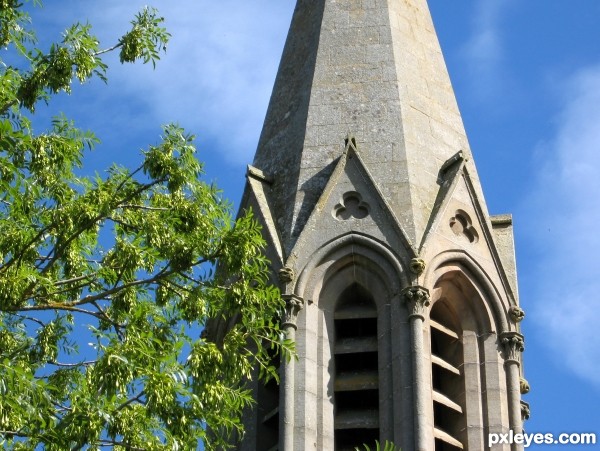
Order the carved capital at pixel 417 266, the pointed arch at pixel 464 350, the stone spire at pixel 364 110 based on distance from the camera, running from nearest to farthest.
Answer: the pointed arch at pixel 464 350 → the carved capital at pixel 417 266 → the stone spire at pixel 364 110

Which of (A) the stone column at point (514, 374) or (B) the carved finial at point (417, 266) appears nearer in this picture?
(A) the stone column at point (514, 374)

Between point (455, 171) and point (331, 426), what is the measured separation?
603cm

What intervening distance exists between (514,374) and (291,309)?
3.82 metres

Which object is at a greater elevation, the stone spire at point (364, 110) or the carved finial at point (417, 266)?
the stone spire at point (364, 110)

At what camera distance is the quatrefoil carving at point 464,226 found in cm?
3244

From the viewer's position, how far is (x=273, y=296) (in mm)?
23641

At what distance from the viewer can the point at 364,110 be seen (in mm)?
33938

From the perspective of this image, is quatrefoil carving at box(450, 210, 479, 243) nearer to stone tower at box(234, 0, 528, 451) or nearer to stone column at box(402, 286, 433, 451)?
stone tower at box(234, 0, 528, 451)

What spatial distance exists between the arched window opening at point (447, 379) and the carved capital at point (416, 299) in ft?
1.72

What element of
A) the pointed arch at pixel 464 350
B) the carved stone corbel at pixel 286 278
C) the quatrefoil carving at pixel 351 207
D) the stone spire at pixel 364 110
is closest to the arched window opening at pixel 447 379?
the pointed arch at pixel 464 350

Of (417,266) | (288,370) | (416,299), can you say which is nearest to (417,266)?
(417,266)

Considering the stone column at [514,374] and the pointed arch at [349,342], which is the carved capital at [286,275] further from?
the stone column at [514,374]

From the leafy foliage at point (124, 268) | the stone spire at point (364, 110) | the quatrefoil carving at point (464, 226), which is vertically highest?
the stone spire at point (364, 110)

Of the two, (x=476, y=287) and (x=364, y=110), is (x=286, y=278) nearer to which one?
(x=476, y=287)
